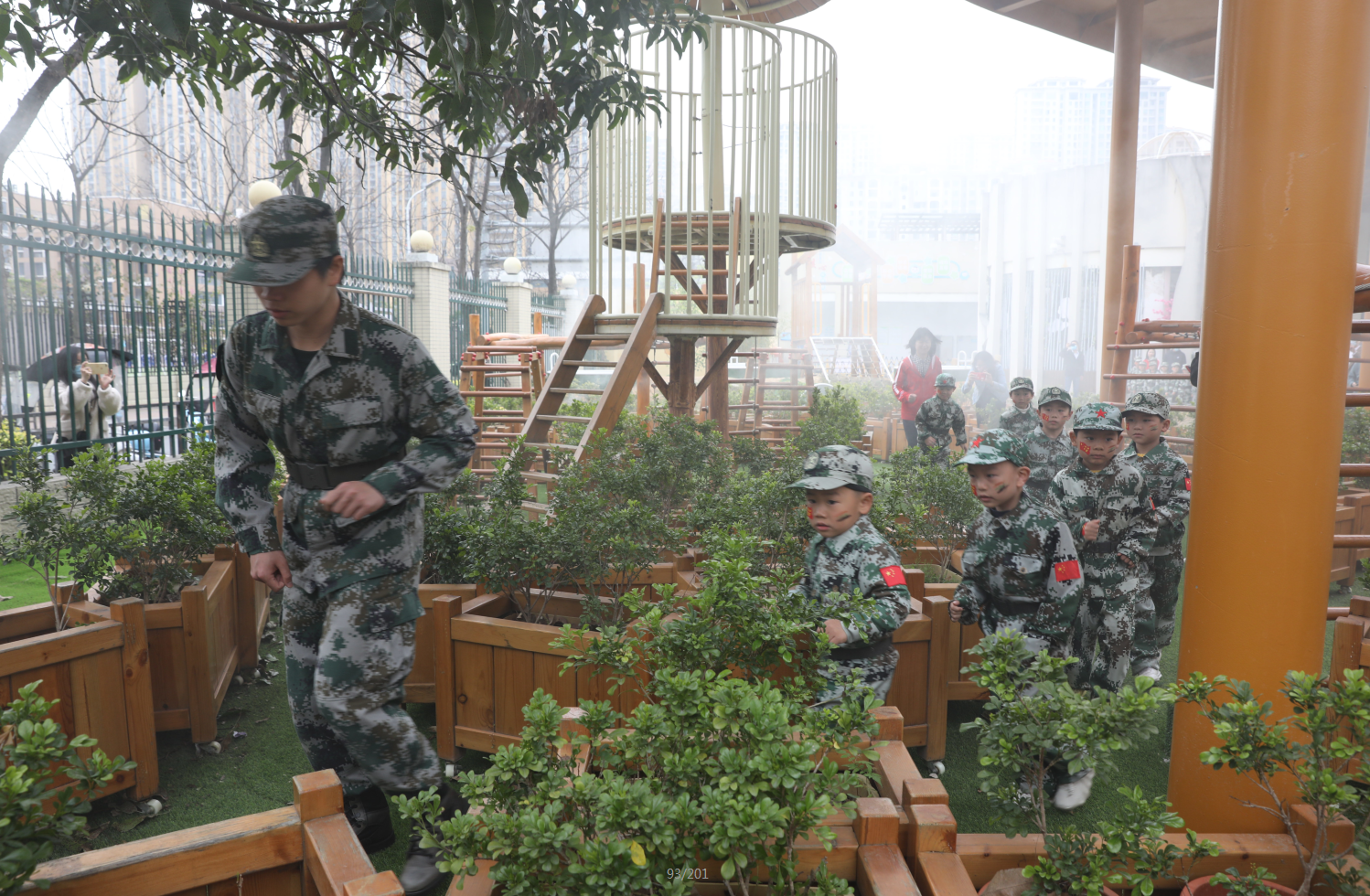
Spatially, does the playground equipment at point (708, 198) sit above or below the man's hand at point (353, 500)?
above

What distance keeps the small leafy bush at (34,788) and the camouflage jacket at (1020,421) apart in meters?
7.61

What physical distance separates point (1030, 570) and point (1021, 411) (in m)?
5.29

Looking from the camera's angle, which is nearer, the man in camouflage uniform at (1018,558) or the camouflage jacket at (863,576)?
the camouflage jacket at (863,576)

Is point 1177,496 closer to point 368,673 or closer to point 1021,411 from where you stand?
point 1021,411

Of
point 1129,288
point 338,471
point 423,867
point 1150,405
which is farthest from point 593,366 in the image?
point 1129,288

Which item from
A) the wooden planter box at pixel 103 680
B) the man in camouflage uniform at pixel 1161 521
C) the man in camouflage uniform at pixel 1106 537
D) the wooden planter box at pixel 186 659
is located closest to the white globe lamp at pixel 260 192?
the wooden planter box at pixel 186 659

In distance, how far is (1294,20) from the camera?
2.25 metres

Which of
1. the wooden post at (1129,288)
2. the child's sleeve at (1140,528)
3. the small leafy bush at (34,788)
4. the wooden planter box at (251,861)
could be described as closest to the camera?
the small leafy bush at (34,788)

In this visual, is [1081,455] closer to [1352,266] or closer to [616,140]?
[1352,266]

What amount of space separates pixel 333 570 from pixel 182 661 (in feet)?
5.03

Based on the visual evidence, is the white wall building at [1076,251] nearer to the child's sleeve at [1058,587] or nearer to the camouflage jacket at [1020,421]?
the camouflage jacket at [1020,421]

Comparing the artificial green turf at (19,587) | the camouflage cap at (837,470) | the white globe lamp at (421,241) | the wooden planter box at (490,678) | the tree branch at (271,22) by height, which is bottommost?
the artificial green turf at (19,587)

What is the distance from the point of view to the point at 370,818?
2732 millimetres

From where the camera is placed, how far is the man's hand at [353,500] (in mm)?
2270
